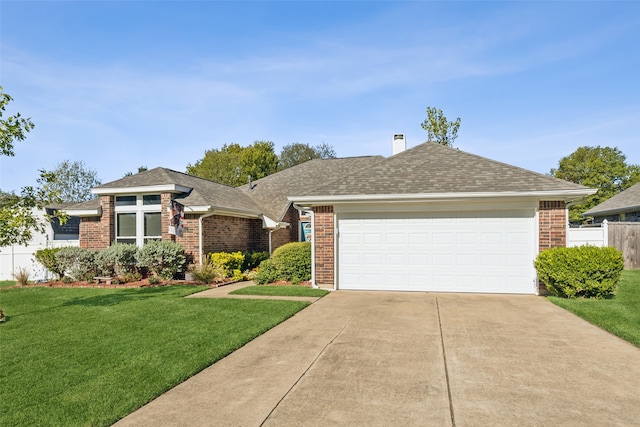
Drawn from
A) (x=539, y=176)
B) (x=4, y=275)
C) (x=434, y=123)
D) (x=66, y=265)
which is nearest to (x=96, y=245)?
(x=66, y=265)

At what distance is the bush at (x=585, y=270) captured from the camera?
8.94 meters

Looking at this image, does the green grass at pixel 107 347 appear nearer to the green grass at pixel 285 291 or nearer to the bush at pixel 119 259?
the green grass at pixel 285 291

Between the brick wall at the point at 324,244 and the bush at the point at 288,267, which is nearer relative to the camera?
the brick wall at the point at 324,244

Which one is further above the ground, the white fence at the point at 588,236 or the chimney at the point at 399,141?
the chimney at the point at 399,141

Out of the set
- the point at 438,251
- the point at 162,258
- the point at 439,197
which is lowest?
the point at 162,258

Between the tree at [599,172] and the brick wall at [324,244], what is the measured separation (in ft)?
107

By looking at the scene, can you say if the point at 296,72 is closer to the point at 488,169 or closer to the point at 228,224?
the point at 228,224

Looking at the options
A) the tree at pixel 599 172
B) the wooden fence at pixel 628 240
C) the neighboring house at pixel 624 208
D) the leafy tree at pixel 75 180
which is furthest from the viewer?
the leafy tree at pixel 75 180

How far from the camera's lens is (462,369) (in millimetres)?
4699

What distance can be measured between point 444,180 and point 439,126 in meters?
14.9

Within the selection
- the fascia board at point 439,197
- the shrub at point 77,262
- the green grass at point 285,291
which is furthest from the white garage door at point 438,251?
the shrub at point 77,262

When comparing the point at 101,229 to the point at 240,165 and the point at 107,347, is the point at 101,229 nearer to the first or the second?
the point at 107,347

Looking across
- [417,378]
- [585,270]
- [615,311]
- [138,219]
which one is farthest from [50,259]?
[615,311]

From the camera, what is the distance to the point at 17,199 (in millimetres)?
8281
